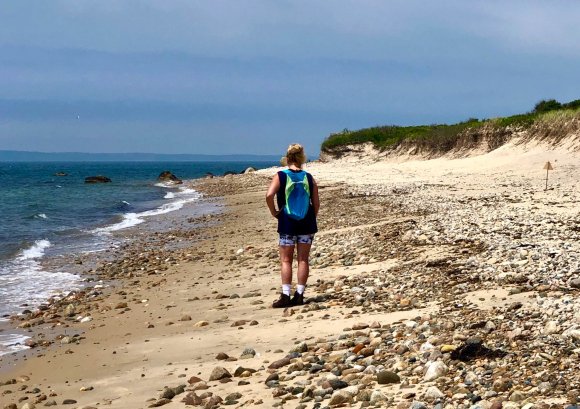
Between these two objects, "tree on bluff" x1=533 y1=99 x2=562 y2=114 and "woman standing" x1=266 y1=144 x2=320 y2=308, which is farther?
"tree on bluff" x1=533 y1=99 x2=562 y2=114

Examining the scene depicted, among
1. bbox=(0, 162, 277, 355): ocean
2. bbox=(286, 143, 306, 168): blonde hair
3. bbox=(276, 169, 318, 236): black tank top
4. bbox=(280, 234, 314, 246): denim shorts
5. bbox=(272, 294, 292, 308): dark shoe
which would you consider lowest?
bbox=(0, 162, 277, 355): ocean

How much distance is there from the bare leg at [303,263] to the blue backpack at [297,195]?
46 centimetres

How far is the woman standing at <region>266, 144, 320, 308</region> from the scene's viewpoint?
28.7 feet

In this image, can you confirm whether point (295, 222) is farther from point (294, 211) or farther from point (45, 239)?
point (45, 239)

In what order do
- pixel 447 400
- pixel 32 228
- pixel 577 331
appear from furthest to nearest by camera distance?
pixel 32 228
pixel 577 331
pixel 447 400

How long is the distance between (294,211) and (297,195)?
0.74 feet

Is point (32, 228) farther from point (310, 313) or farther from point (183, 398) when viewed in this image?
point (183, 398)

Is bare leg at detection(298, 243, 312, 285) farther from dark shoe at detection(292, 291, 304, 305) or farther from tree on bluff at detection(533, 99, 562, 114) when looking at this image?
tree on bluff at detection(533, 99, 562, 114)

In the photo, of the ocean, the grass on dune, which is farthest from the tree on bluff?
the ocean

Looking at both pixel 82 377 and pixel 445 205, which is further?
pixel 445 205

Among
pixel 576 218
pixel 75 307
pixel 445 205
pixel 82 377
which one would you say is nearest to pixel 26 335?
pixel 75 307

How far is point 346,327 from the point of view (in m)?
7.07

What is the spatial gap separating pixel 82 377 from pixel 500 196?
51.8 feet

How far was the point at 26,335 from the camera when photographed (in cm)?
932
